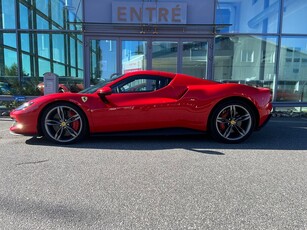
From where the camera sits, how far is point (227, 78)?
902cm

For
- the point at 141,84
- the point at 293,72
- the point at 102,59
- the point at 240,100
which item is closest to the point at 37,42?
the point at 102,59

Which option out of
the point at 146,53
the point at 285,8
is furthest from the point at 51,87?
the point at 285,8

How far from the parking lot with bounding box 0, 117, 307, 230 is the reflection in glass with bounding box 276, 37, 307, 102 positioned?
5.24 metres

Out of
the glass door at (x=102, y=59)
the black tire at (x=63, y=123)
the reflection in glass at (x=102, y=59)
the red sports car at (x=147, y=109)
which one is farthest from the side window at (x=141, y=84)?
the reflection in glass at (x=102, y=59)

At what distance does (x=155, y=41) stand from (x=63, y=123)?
541cm

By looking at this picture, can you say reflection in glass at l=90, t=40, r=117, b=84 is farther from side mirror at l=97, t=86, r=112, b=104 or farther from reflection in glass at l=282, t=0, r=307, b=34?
reflection in glass at l=282, t=0, r=307, b=34

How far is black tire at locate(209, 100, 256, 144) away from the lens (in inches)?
170

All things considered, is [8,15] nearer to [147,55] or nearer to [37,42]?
[37,42]

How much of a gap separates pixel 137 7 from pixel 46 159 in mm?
6425

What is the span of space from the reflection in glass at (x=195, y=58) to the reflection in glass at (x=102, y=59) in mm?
2479

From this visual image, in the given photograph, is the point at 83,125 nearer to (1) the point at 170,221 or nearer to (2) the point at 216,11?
(1) the point at 170,221

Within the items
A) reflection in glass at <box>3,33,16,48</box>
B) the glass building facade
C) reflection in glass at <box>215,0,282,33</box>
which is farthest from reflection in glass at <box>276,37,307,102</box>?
reflection in glass at <box>3,33,16,48</box>

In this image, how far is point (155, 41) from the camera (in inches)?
339

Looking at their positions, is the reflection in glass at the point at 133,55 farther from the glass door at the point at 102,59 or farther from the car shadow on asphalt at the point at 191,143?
the car shadow on asphalt at the point at 191,143
